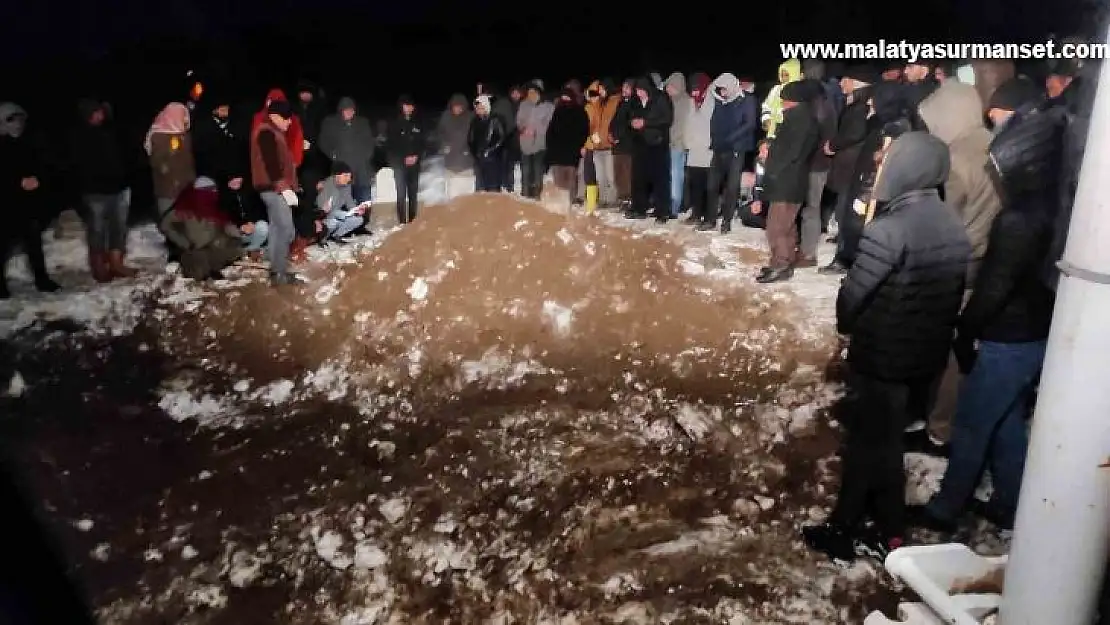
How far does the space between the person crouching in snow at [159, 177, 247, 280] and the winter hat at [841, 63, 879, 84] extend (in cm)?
630

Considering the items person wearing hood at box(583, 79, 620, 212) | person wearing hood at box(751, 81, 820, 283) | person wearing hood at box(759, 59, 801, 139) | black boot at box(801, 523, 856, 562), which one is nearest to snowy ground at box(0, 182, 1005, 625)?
black boot at box(801, 523, 856, 562)

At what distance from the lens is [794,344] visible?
19.3ft

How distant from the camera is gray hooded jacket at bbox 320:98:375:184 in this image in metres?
9.00

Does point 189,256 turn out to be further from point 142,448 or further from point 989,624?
point 989,624

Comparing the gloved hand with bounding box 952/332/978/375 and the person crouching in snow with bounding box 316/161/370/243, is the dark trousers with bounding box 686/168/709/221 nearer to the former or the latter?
the person crouching in snow with bounding box 316/161/370/243

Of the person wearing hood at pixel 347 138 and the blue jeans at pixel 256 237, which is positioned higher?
the person wearing hood at pixel 347 138

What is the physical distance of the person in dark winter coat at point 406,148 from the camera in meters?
9.29

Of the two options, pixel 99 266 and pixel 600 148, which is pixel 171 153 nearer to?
pixel 99 266

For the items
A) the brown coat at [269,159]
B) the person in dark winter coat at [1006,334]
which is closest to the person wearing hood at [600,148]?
the brown coat at [269,159]

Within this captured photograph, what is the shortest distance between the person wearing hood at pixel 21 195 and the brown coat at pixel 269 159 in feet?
6.20

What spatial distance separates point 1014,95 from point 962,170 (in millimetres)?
516

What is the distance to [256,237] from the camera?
8.28 meters

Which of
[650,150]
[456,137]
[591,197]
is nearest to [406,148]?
[456,137]

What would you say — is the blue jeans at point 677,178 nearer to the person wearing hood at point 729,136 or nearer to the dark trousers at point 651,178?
the dark trousers at point 651,178
